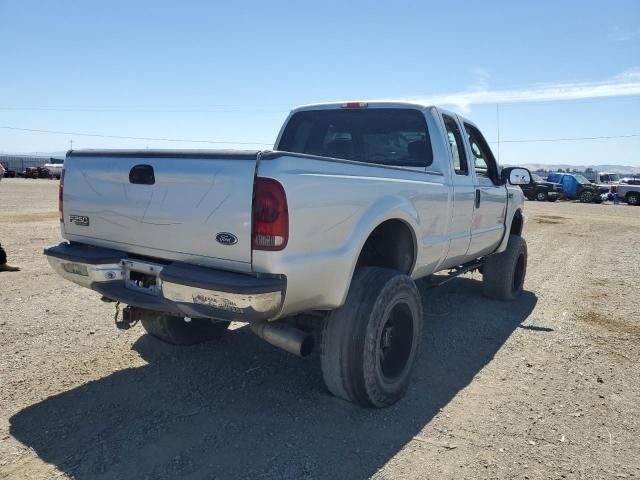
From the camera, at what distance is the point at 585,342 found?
16.2 feet

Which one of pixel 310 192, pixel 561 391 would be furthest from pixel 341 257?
pixel 561 391

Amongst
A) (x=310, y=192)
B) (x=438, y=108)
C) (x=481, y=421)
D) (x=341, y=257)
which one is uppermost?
(x=438, y=108)

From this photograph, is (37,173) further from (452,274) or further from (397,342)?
(397,342)

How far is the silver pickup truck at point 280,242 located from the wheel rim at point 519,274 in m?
2.46

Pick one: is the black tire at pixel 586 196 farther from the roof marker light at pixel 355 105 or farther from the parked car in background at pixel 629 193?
the roof marker light at pixel 355 105

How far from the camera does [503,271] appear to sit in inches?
247

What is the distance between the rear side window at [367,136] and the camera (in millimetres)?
4539

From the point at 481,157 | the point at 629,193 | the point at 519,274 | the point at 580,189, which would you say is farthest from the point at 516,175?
the point at 629,193

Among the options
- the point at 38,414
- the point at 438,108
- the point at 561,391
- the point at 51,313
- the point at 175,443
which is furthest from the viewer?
the point at 51,313

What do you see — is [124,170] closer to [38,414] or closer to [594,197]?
[38,414]

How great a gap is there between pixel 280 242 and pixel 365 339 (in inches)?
37.2

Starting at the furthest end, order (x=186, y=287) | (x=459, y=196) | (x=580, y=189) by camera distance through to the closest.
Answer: (x=580, y=189)
(x=459, y=196)
(x=186, y=287)

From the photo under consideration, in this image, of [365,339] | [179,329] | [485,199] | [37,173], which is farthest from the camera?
[37,173]

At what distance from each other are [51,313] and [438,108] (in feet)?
13.8
